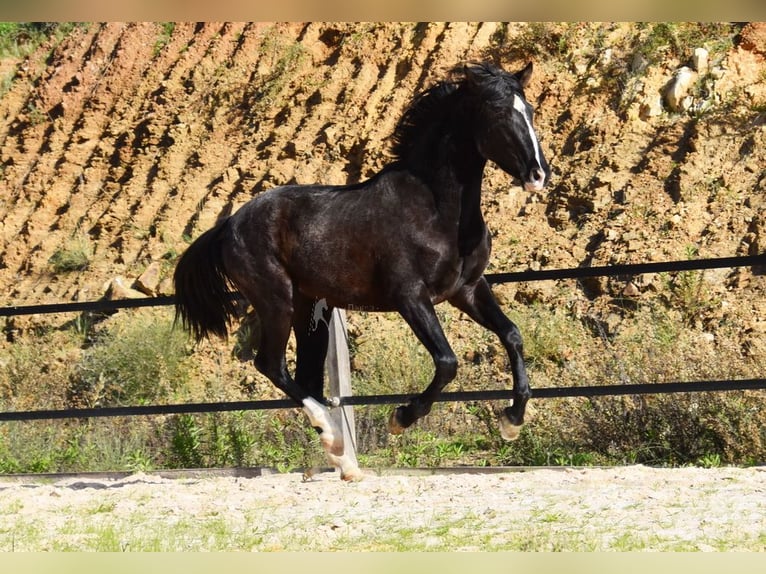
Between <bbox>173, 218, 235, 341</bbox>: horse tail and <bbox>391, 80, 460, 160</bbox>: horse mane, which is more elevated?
<bbox>391, 80, 460, 160</bbox>: horse mane

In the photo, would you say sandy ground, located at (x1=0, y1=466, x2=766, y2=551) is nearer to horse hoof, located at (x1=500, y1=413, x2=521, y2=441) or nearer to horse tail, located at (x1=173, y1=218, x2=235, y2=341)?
horse hoof, located at (x1=500, y1=413, x2=521, y2=441)

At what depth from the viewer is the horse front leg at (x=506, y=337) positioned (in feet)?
21.8

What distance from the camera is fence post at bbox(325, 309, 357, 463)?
7895 millimetres

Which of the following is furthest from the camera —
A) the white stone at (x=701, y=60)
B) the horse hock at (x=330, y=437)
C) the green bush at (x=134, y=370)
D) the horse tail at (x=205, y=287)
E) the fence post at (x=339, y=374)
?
the white stone at (x=701, y=60)

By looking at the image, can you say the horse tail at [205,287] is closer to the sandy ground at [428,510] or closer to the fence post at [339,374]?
the fence post at [339,374]

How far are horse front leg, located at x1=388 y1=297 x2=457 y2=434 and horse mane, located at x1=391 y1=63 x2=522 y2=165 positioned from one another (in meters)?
1.13

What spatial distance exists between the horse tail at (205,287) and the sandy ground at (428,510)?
117cm

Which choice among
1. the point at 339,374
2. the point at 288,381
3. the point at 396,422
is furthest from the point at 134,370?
the point at 396,422

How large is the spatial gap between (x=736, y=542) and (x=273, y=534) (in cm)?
216

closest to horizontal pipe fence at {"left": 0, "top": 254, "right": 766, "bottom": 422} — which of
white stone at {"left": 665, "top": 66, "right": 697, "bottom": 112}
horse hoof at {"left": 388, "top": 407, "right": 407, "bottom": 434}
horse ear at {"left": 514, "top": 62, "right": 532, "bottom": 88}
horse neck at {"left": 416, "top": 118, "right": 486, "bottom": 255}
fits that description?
horse hoof at {"left": 388, "top": 407, "right": 407, "bottom": 434}

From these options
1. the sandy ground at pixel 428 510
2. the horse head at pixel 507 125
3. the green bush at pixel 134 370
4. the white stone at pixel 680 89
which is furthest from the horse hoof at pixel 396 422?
the white stone at pixel 680 89

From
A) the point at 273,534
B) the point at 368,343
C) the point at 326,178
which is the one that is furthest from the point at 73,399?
the point at 273,534

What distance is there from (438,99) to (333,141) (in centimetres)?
778

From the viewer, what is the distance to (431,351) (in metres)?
6.52
